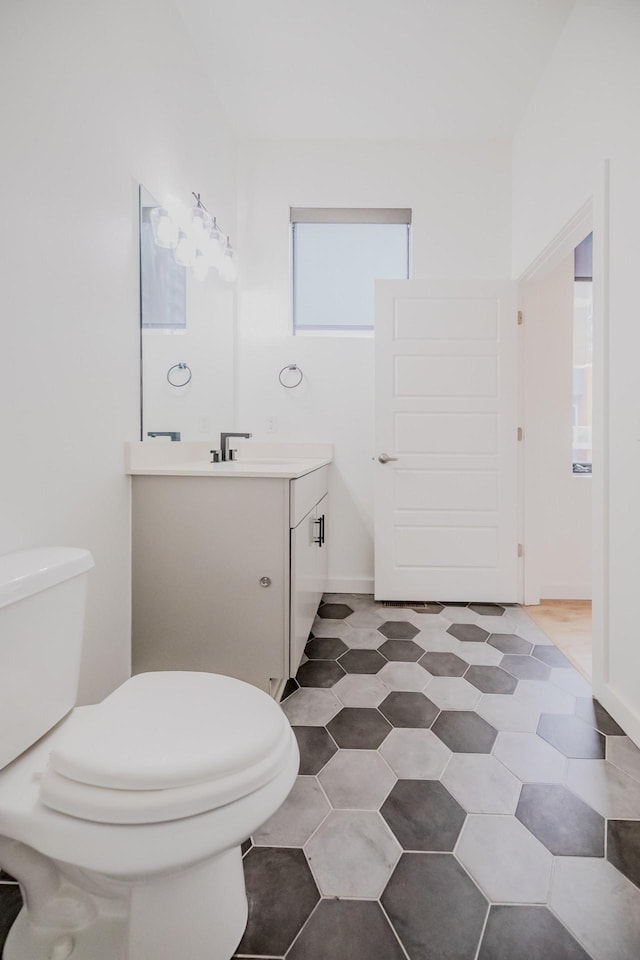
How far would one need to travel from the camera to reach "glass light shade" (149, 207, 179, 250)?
1.76 m

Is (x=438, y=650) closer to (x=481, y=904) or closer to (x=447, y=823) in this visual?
(x=447, y=823)

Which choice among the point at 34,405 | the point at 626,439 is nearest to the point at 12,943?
the point at 34,405

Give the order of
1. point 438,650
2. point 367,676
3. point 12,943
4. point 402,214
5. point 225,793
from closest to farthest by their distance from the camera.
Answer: point 225,793 → point 12,943 → point 367,676 → point 438,650 → point 402,214

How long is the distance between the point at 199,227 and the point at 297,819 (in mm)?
2219

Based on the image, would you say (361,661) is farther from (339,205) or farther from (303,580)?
(339,205)

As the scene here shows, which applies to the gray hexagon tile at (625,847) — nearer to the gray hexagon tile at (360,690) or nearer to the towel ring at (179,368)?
the gray hexagon tile at (360,690)

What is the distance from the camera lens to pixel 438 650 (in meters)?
2.12

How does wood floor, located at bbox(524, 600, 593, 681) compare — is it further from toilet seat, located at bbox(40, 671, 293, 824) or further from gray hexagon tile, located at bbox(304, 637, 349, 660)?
toilet seat, located at bbox(40, 671, 293, 824)

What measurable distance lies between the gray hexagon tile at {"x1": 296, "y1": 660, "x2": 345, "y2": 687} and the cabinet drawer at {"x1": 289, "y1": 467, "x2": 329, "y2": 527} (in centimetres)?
64

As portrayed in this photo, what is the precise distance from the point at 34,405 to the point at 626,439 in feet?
5.64

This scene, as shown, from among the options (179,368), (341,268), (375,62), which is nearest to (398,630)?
(179,368)

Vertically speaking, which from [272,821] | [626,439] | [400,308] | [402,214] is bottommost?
[272,821]

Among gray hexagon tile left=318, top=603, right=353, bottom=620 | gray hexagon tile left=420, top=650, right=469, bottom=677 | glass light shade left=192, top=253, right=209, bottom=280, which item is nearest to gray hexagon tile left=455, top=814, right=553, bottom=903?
gray hexagon tile left=420, top=650, right=469, bottom=677

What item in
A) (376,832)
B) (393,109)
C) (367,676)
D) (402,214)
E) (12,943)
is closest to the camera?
(12,943)
